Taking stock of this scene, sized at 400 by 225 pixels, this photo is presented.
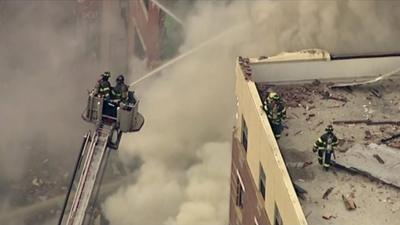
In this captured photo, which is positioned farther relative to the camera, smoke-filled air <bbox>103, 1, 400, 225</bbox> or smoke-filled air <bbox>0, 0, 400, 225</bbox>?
smoke-filled air <bbox>103, 1, 400, 225</bbox>

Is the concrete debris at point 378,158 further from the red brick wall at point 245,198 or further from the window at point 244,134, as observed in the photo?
the window at point 244,134

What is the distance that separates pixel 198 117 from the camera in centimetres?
3033

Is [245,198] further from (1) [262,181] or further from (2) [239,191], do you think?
(1) [262,181]

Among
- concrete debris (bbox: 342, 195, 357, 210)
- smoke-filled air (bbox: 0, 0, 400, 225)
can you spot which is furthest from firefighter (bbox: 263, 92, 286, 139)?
smoke-filled air (bbox: 0, 0, 400, 225)

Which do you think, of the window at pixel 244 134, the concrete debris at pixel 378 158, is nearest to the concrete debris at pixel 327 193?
the concrete debris at pixel 378 158

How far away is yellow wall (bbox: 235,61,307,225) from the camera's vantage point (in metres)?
15.4

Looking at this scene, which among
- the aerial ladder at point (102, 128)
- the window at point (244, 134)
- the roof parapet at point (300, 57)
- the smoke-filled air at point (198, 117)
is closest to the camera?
the aerial ladder at point (102, 128)

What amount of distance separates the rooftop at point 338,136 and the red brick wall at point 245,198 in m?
0.96

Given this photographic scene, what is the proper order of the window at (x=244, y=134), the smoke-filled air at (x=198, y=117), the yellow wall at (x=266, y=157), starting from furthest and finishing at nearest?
the smoke-filled air at (x=198, y=117), the window at (x=244, y=134), the yellow wall at (x=266, y=157)

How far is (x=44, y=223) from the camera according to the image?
97.5 feet

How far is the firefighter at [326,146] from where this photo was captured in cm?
1648

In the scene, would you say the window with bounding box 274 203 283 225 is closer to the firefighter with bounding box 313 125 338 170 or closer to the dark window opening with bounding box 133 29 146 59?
the firefighter with bounding box 313 125 338 170

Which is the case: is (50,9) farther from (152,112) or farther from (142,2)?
(152,112)

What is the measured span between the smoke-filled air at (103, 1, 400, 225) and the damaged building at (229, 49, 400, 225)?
5.23m
